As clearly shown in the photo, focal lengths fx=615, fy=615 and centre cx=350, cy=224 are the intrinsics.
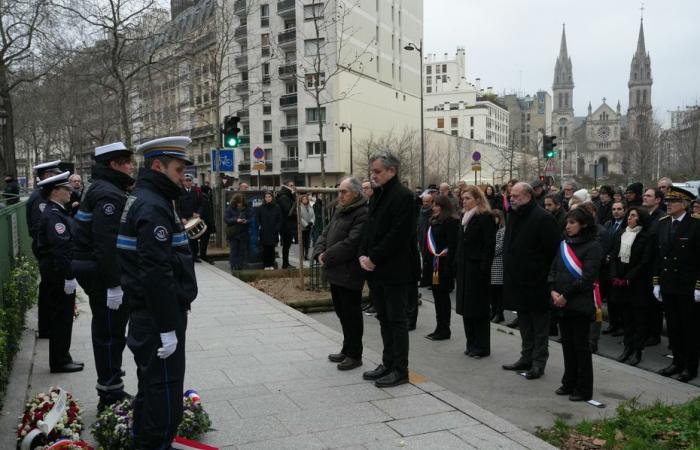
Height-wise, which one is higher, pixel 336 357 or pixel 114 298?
pixel 114 298

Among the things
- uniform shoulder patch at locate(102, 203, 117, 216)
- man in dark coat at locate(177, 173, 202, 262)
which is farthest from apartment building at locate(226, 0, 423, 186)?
uniform shoulder patch at locate(102, 203, 117, 216)

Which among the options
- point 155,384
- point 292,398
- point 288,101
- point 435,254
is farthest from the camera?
point 288,101

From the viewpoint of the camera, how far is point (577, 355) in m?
6.10

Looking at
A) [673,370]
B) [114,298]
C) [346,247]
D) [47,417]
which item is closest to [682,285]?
[673,370]

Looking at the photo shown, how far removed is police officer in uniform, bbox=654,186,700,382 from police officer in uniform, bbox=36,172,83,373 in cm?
665

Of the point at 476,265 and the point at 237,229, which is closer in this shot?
the point at 476,265

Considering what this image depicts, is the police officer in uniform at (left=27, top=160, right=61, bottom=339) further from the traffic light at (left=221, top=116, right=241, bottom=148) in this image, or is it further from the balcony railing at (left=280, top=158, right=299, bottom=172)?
the balcony railing at (left=280, top=158, right=299, bottom=172)

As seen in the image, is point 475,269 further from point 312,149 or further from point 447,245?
Answer: point 312,149

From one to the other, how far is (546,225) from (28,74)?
3030 centimetres

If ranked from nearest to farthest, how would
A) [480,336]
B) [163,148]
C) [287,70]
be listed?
[163,148] → [480,336] → [287,70]

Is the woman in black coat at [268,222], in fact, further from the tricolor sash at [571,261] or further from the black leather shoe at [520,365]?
the tricolor sash at [571,261]

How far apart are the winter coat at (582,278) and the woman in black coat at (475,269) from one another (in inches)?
50.0

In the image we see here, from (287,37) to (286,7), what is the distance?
9.18 feet

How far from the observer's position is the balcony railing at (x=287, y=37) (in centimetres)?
5635
